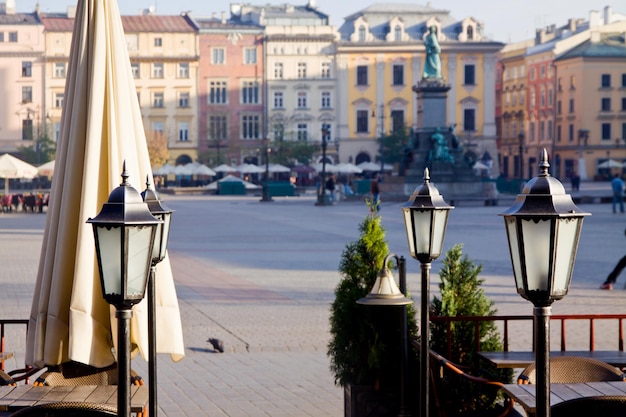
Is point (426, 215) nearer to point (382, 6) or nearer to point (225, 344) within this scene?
point (225, 344)

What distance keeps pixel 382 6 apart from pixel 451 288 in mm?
89025

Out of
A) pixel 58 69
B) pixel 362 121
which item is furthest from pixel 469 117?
pixel 58 69

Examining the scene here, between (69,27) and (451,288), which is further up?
(69,27)

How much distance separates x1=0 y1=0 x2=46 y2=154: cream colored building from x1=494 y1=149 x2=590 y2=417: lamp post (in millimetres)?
88019

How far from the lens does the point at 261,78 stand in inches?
3610

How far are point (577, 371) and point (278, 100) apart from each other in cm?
8635

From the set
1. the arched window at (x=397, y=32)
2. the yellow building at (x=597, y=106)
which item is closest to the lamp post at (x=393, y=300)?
the arched window at (x=397, y=32)

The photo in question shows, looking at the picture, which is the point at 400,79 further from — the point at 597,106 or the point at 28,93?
the point at 28,93

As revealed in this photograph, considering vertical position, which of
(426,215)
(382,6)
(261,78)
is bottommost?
(426,215)

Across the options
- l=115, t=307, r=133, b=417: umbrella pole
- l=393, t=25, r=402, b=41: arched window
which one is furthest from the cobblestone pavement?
l=393, t=25, r=402, b=41: arched window

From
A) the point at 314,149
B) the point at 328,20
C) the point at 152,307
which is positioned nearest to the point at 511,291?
the point at 152,307

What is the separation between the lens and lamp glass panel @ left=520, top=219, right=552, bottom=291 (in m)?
4.19

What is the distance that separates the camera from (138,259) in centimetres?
454

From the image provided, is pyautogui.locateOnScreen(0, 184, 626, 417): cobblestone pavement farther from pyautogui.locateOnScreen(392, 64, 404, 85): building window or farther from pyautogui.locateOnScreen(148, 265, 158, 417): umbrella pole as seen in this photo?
pyautogui.locateOnScreen(392, 64, 404, 85): building window
